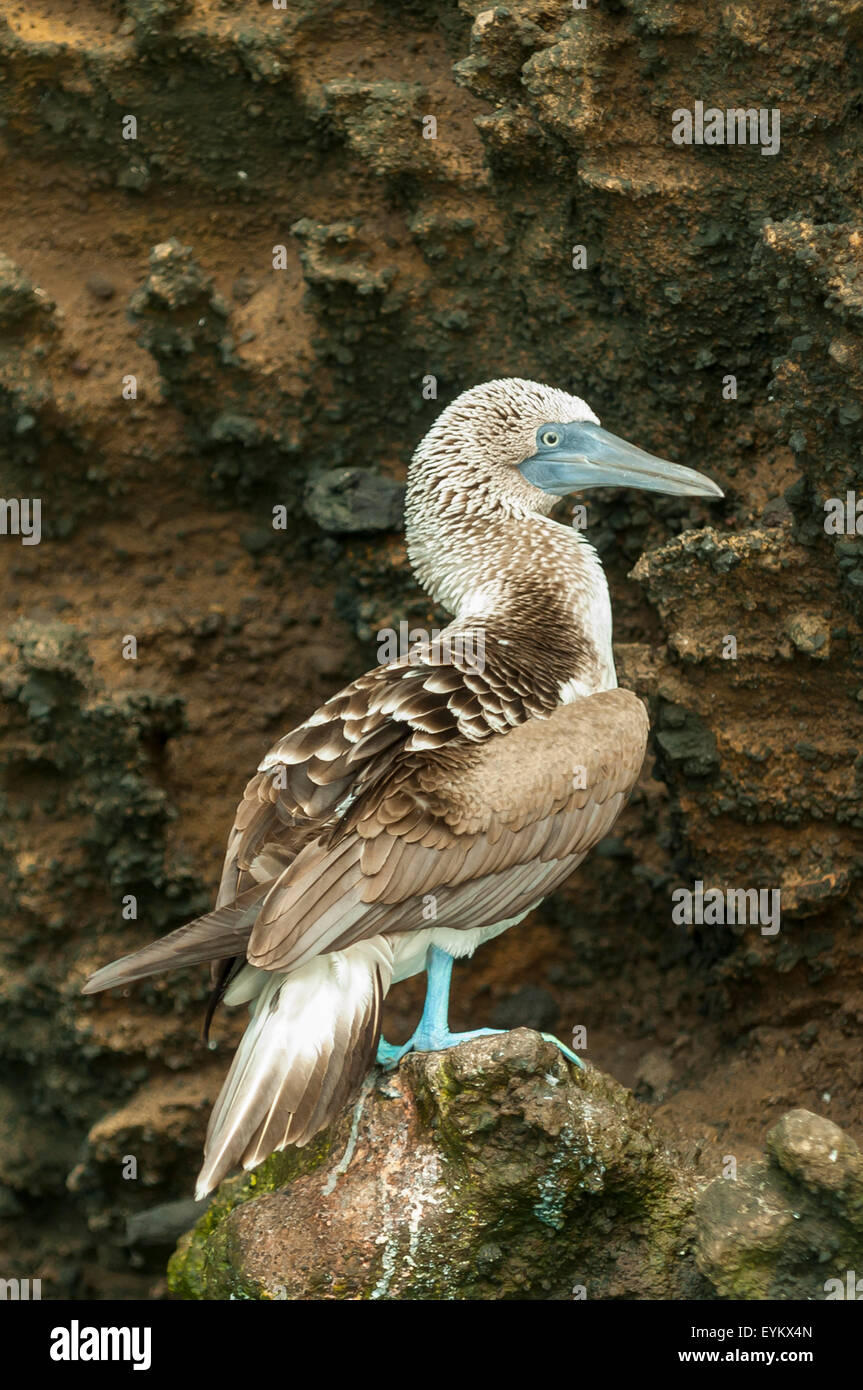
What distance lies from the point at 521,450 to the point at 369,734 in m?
1.54

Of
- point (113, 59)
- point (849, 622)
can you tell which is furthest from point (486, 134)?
point (849, 622)

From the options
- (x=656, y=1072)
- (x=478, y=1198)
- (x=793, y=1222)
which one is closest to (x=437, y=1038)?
(x=478, y=1198)

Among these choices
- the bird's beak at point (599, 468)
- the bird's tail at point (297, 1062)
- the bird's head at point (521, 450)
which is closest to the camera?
the bird's tail at point (297, 1062)

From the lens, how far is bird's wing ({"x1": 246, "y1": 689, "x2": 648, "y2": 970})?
15.3 ft

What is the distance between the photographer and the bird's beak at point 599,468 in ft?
19.5

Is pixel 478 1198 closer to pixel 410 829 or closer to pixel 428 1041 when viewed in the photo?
pixel 428 1041

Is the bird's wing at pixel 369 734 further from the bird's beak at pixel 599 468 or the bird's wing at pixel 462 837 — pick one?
the bird's beak at pixel 599 468

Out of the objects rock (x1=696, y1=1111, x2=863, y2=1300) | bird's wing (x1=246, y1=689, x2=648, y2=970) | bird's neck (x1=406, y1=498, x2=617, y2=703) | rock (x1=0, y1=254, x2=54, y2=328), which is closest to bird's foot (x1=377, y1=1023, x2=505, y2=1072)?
bird's wing (x1=246, y1=689, x2=648, y2=970)

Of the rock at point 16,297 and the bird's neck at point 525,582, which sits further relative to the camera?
the rock at point 16,297

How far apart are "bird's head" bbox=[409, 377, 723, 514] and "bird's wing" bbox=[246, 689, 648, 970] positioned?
113cm

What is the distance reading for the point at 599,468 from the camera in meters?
6.04

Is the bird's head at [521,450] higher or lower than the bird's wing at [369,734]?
higher

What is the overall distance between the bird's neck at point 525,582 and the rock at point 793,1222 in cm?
161

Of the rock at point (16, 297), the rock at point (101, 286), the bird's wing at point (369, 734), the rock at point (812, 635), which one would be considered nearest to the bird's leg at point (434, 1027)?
the bird's wing at point (369, 734)
